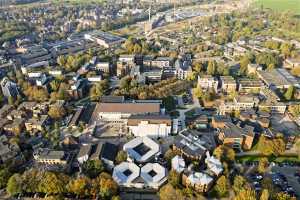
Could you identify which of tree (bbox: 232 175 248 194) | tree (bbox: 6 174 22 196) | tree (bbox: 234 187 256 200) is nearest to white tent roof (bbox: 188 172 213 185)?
tree (bbox: 232 175 248 194)

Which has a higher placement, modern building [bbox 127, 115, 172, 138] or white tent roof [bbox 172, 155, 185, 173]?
modern building [bbox 127, 115, 172, 138]

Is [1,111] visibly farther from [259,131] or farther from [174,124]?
[259,131]

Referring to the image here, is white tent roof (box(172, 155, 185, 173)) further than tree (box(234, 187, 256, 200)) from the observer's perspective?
Yes

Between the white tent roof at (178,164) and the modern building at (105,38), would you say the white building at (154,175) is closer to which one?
the white tent roof at (178,164)

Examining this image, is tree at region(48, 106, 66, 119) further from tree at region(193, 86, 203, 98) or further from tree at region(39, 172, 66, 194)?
tree at region(193, 86, 203, 98)

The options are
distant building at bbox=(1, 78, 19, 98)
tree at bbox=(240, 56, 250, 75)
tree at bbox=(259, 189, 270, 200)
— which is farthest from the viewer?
tree at bbox=(240, 56, 250, 75)

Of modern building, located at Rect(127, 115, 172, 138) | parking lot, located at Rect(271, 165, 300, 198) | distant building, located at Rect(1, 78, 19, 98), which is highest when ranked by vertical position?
distant building, located at Rect(1, 78, 19, 98)

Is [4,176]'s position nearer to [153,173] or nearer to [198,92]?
[153,173]

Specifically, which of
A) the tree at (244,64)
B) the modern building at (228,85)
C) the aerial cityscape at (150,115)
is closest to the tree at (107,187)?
the aerial cityscape at (150,115)
